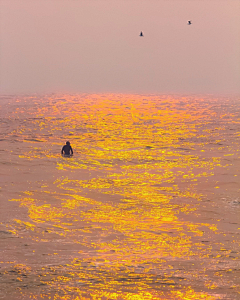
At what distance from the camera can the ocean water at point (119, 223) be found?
22.8 ft

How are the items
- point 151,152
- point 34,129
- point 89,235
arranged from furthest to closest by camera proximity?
1. point 34,129
2. point 151,152
3. point 89,235

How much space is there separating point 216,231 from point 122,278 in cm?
346

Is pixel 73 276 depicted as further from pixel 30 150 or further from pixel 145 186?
pixel 30 150

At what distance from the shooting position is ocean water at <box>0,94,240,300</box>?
6945 millimetres

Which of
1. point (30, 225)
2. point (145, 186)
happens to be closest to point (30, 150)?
point (145, 186)

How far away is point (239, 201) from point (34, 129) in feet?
68.0

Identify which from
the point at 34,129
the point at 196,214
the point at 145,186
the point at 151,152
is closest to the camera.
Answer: the point at 196,214

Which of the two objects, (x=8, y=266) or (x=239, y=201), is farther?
(x=239, y=201)

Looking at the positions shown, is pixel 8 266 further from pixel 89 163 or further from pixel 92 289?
pixel 89 163

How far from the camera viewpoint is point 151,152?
2145cm

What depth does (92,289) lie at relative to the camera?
676 centimetres

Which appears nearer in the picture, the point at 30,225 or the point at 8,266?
the point at 8,266

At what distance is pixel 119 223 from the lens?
405 inches

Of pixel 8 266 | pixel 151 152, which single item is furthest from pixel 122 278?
pixel 151 152
